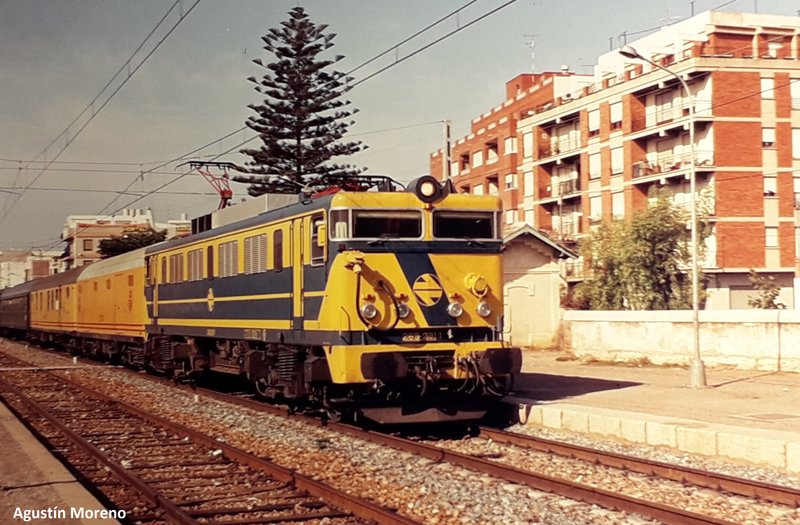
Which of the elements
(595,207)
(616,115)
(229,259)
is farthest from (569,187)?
(229,259)

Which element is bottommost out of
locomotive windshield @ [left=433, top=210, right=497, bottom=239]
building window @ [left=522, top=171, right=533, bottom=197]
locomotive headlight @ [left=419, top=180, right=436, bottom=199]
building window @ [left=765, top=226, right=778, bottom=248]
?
locomotive windshield @ [left=433, top=210, right=497, bottom=239]

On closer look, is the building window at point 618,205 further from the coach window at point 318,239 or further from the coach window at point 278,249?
the coach window at point 318,239

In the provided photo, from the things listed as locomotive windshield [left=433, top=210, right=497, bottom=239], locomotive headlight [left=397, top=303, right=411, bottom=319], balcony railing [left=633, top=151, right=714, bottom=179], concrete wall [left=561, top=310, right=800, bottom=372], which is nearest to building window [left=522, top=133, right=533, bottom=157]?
balcony railing [left=633, top=151, right=714, bottom=179]

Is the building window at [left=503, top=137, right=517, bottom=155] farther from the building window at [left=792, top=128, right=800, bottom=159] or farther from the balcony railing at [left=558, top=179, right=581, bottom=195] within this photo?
the building window at [left=792, top=128, right=800, bottom=159]

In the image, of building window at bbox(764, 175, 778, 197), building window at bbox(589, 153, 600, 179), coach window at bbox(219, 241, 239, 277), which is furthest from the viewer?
building window at bbox(589, 153, 600, 179)

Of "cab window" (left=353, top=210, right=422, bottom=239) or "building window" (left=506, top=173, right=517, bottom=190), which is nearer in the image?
"cab window" (left=353, top=210, right=422, bottom=239)

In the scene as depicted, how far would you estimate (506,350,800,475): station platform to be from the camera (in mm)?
10711

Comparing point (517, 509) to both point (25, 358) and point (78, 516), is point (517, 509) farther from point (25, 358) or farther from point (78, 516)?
point (25, 358)

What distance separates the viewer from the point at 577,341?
26.8 meters

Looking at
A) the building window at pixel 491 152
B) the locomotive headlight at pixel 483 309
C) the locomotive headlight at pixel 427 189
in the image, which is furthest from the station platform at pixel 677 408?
the building window at pixel 491 152

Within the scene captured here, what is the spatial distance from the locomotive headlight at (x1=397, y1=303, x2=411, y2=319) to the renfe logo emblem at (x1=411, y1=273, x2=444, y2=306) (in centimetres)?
23

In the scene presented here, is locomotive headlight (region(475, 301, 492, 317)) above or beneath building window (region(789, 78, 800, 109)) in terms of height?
beneath

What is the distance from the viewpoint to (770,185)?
145 ft

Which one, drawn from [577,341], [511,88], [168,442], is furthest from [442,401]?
[511,88]
